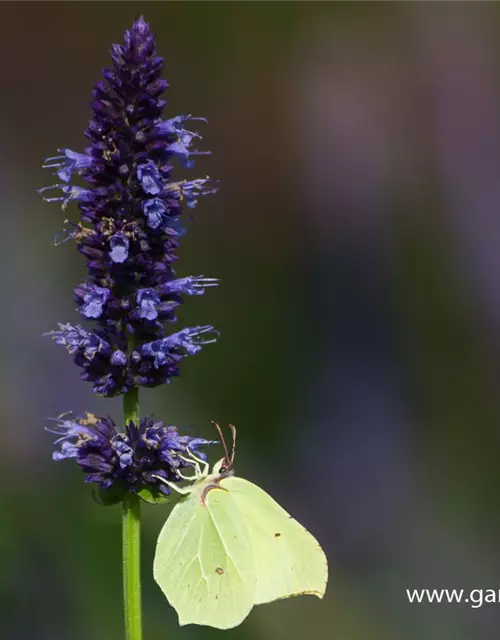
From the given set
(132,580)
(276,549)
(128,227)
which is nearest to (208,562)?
(276,549)

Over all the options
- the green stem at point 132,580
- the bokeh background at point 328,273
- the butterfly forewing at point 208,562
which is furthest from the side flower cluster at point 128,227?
the bokeh background at point 328,273

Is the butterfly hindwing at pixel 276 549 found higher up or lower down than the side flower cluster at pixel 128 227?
lower down

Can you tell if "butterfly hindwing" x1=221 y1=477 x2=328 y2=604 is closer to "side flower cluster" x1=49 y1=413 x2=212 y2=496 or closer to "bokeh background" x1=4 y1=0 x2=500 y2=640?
"side flower cluster" x1=49 y1=413 x2=212 y2=496

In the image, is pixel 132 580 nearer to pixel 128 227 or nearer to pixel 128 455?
pixel 128 455

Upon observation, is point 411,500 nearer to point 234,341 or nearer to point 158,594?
point 234,341

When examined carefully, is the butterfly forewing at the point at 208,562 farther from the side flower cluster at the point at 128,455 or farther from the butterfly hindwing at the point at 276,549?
the side flower cluster at the point at 128,455

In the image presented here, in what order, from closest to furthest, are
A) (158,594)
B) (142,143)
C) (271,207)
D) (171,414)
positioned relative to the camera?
(142,143)
(158,594)
(171,414)
(271,207)

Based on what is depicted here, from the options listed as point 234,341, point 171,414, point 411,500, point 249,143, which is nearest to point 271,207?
point 249,143
